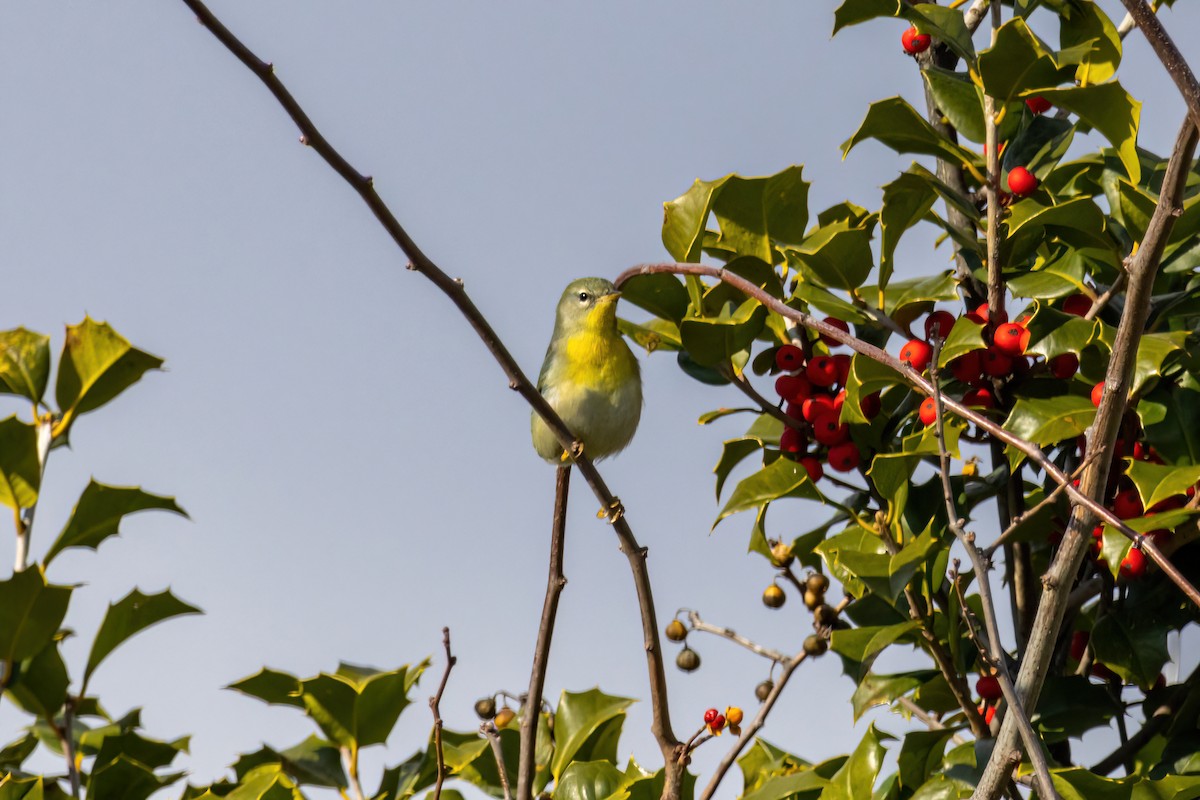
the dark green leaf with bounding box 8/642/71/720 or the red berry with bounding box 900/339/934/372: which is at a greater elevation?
the red berry with bounding box 900/339/934/372

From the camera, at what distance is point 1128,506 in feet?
9.98

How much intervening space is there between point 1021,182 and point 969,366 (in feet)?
1.63

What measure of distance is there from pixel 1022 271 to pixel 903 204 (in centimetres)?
36

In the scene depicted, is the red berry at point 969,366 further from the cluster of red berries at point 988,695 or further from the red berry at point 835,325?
the cluster of red berries at point 988,695

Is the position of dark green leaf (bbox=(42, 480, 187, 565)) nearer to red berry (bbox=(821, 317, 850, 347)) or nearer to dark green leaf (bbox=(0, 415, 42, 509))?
dark green leaf (bbox=(0, 415, 42, 509))

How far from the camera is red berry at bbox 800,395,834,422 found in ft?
10.8

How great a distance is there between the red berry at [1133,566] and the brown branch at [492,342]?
1140 mm

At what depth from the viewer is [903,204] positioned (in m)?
3.21

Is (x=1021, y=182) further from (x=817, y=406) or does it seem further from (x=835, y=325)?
(x=817, y=406)

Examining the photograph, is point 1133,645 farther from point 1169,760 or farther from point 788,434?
point 788,434

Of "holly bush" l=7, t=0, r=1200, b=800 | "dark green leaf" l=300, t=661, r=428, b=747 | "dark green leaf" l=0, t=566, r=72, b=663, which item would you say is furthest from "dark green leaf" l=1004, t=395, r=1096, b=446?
"dark green leaf" l=0, t=566, r=72, b=663

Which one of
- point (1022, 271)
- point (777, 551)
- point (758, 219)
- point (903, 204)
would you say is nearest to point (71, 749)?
point (777, 551)

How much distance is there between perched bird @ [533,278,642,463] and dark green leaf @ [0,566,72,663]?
1763 millimetres

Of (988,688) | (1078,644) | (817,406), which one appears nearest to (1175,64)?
(817,406)
